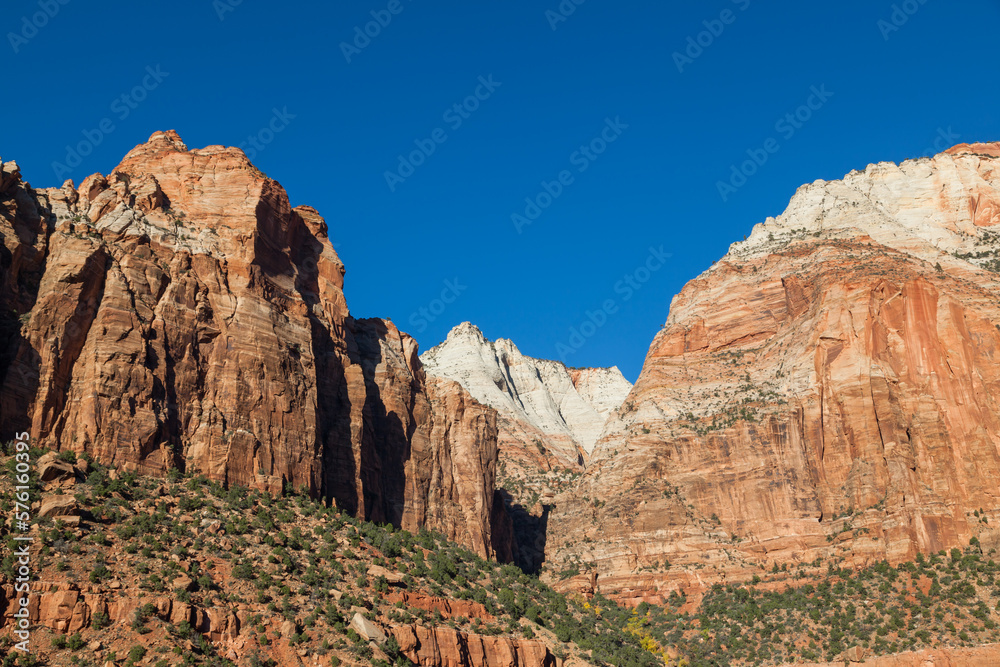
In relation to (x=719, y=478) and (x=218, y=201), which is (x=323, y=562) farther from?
(x=719, y=478)

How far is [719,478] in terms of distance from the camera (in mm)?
114250

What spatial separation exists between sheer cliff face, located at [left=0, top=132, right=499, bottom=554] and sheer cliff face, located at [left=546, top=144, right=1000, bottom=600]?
870 inches

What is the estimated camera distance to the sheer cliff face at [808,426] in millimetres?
101812

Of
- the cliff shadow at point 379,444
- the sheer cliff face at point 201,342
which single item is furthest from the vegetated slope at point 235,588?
the cliff shadow at point 379,444

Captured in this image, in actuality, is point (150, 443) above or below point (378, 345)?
below

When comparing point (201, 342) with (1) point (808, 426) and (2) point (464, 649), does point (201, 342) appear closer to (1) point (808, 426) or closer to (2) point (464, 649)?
(2) point (464, 649)

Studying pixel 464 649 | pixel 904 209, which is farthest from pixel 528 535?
pixel 904 209

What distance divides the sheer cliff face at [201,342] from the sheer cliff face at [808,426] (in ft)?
72.5

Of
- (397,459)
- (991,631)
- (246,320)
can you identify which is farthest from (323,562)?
(991,631)

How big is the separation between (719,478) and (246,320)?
5943cm

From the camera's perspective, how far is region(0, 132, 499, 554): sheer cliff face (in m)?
66.6

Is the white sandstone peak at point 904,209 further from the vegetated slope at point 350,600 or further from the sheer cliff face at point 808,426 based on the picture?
the vegetated slope at point 350,600
